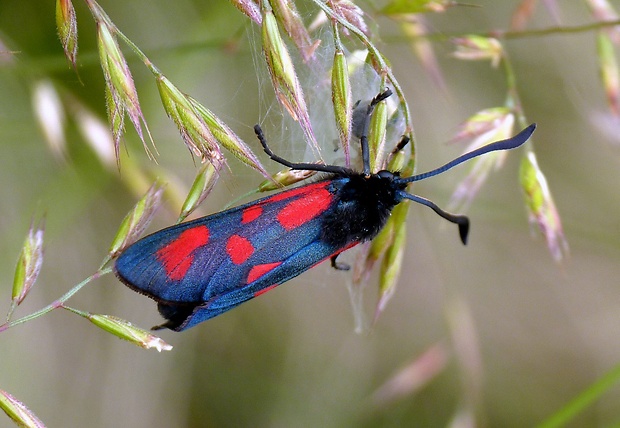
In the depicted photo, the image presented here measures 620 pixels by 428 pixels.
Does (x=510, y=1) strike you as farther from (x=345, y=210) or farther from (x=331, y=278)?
(x=345, y=210)

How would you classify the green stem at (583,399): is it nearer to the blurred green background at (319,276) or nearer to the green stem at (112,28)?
the blurred green background at (319,276)

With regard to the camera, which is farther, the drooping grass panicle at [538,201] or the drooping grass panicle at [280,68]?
the drooping grass panicle at [538,201]

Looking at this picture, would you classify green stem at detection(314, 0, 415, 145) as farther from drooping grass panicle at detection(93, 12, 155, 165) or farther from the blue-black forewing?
drooping grass panicle at detection(93, 12, 155, 165)

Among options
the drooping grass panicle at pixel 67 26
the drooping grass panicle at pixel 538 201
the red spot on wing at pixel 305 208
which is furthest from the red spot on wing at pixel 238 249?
the drooping grass panicle at pixel 538 201

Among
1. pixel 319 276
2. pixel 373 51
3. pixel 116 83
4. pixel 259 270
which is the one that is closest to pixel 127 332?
pixel 259 270

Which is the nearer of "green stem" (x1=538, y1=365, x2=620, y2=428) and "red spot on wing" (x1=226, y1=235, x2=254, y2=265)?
"red spot on wing" (x1=226, y1=235, x2=254, y2=265)

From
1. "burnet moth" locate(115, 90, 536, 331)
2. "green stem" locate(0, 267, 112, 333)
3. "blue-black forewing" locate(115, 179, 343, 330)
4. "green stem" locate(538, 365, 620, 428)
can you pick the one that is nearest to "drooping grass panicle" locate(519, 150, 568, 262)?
"burnet moth" locate(115, 90, 536, 331)
